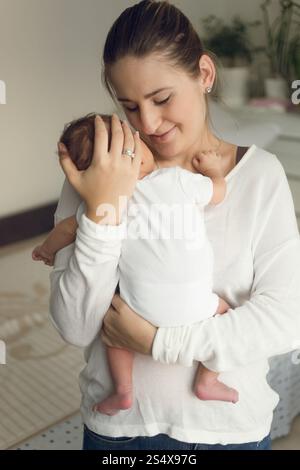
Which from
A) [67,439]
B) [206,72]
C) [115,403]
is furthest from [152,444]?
[67,439]

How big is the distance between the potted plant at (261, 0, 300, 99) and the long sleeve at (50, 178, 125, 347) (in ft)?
2.14

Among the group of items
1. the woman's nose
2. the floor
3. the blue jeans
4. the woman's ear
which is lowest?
the floor

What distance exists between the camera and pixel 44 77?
120 cm

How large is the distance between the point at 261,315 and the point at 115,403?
21 centimetres

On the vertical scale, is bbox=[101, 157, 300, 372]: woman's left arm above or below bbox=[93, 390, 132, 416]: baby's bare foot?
above

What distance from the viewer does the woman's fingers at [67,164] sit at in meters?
0.64

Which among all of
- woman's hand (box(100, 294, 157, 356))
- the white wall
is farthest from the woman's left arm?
the white wall

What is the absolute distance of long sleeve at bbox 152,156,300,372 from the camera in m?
0.62

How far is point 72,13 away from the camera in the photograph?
3.47ft

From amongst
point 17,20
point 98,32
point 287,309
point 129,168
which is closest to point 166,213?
point 129,168

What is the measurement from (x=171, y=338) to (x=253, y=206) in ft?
0.61

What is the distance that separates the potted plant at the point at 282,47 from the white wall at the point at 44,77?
0.17 feet

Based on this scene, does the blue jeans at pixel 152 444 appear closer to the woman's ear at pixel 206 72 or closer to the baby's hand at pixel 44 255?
the baby's hand at pixel 44 255

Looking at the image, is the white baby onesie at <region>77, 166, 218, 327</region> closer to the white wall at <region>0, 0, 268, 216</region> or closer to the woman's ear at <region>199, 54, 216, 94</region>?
the woman's ear at <region>199, 54, 216, 94</region>
